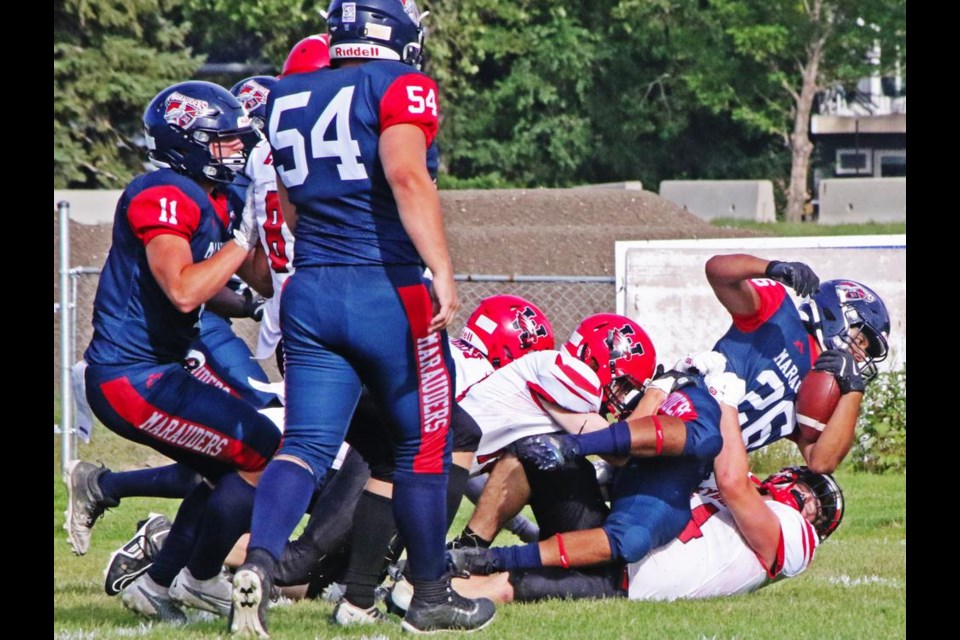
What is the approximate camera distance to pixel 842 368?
6.77 m

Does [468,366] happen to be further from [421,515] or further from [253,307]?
[421,515]

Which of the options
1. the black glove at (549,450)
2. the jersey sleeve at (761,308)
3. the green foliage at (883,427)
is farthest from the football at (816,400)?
the green foliage at (883,427)

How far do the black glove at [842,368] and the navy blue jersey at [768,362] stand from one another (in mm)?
164

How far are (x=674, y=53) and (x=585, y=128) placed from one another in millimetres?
2692

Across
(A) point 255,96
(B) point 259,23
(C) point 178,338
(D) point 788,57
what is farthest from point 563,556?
(D) point 788,57

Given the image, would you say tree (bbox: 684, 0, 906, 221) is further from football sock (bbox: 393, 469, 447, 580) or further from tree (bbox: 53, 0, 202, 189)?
football sock (bbox: 393, 469, 447, 580)

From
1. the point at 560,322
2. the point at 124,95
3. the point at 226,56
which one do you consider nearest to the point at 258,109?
the point at 560,322

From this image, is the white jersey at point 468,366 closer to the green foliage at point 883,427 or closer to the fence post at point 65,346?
the fence post at point 65,346

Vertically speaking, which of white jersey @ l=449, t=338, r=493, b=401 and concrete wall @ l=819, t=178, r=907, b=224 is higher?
concrete wall @ l=819, t=178, r=907, b=224

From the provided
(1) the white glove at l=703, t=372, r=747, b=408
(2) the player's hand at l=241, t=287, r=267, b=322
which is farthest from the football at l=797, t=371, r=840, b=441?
(2) the player's hand at l=241, t=287, r=267, b=322

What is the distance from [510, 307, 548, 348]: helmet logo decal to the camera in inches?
280

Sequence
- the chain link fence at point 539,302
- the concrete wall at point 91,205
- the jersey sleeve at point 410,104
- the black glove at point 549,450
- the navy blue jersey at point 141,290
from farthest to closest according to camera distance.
A: 1. the concrete wall at point 91,205
2. the chain link fence at point 539,302
3. the black glove at point 549,450
4. the navy blue jersey at point 141,290
5. the jersey sleeve at point 410,104

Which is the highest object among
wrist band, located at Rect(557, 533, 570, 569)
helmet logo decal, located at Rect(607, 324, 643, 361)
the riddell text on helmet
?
the riddell text on helmet

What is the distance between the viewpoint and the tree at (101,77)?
29.9 metres
